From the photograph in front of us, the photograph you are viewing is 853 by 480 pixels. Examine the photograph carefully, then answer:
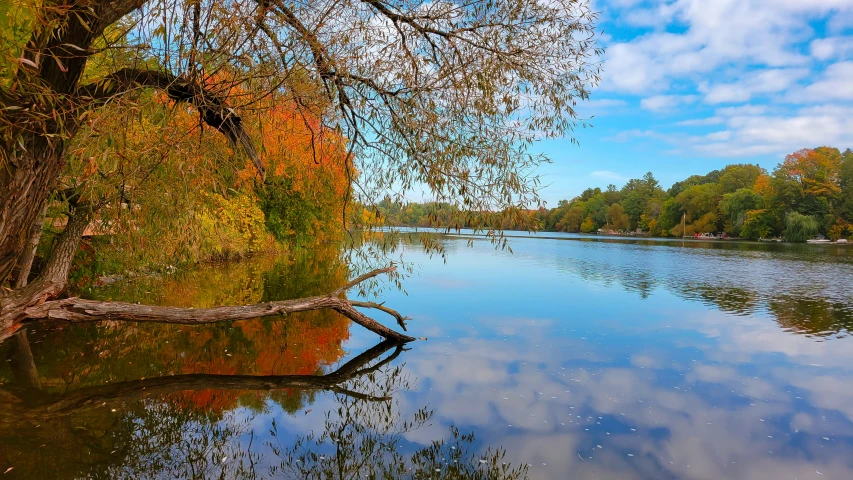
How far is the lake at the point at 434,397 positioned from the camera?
481 cm

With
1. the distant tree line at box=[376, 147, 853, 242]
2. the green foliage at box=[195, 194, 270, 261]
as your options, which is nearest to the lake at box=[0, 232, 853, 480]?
the green foliage at box=[195, 194, 270, 261]

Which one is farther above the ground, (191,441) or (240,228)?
(240,228)

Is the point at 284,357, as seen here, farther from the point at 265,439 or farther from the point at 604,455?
the point at 604,455

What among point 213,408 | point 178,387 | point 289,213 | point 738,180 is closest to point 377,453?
point 213,408

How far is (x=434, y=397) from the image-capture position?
261 inches

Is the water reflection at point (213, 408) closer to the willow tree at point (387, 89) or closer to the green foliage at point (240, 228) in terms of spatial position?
the willow tree at point (387, 89)

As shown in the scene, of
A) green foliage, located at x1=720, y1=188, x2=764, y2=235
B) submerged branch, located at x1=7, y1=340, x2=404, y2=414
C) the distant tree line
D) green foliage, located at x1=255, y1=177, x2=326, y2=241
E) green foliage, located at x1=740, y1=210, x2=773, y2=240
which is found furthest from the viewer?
green foliage, located at x1=720, y1=188, x2=764, y2=235

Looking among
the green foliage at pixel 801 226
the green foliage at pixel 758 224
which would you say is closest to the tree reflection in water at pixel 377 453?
the green foliage at pixel 801 226

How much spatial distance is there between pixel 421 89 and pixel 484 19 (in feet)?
3.69

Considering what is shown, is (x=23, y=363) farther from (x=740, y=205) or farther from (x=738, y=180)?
(x=738, y=180)

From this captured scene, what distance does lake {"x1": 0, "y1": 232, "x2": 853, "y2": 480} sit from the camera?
189 inches

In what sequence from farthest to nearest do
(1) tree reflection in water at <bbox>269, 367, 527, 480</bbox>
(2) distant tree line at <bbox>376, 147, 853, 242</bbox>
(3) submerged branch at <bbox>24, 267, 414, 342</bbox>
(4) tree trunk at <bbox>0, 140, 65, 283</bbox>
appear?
1. (2) distant tree line at <bbox>376, 147, 853, 242</bbox>
2. (3) submerged branch at <bbox>24, 267, 414, 342</bbox>
3. (1) tree reflection in water at <bbox>269, 367, 527, 480</bbox>
4. (4) tree trunk at <bbox>0, 140, 65, 283</bbox>

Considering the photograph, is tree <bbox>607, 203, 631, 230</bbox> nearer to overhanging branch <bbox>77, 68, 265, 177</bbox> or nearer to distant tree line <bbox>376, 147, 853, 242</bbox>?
distant tree line <bbox>376, 147, 853, 242</bbox>

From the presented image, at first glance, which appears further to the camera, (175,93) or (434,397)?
(434,397)
